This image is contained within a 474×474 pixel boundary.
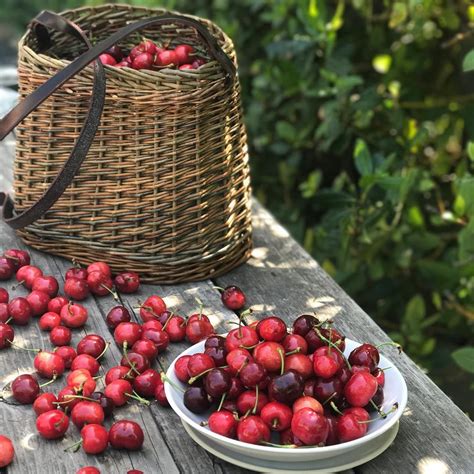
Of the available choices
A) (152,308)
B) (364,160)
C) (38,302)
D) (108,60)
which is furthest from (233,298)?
(364,160)

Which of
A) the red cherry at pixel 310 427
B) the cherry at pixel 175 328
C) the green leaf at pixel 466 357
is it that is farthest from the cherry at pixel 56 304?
the green leaf at pixel 466 357

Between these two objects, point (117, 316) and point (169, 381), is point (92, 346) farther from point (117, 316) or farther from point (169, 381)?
point (169, 381)

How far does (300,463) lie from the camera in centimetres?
131

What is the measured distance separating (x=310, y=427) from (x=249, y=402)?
0.12 meters

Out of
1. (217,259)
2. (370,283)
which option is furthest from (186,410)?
(370,283)

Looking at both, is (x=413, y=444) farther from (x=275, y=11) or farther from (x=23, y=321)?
(x=275, y=11)

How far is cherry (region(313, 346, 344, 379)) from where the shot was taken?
1368 millimetres

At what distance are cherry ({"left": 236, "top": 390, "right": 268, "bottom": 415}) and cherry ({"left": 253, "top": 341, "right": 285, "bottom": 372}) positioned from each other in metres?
0.05

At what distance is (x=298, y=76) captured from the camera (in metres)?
3.09

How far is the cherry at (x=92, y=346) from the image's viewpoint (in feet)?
5.30

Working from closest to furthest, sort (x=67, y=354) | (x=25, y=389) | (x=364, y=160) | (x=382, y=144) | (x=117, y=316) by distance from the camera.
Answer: (x=25, y=389) < (x=67, y=354) < (x=117, y=316) < (x=364, y=160) < (x=382, y=144)

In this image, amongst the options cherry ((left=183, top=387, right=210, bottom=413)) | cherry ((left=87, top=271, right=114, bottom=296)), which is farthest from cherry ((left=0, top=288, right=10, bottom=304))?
cherry ((left=183, top=387, right=210, bottom=413))

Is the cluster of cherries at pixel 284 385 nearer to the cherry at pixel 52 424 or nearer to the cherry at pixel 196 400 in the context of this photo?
the cherry at pixel 196 400

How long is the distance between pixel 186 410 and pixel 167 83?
71 centimetres
